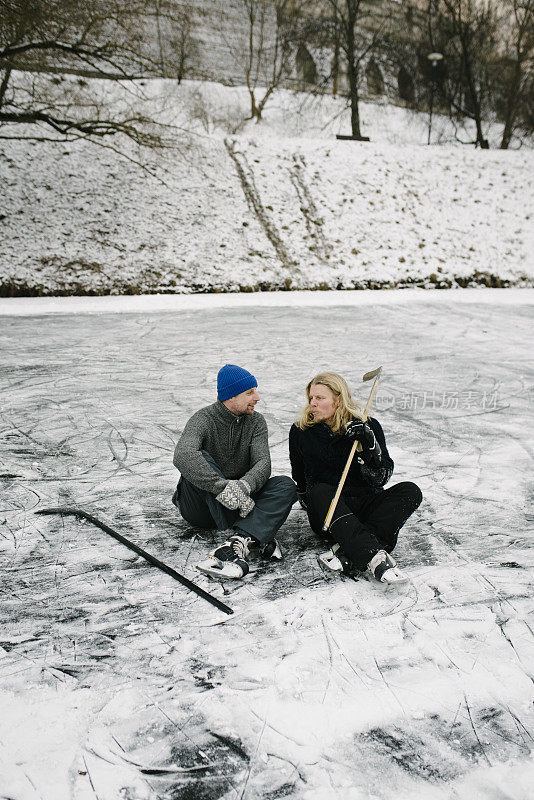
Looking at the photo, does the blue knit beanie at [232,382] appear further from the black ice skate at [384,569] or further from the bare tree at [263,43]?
the bare tree at [263,43]

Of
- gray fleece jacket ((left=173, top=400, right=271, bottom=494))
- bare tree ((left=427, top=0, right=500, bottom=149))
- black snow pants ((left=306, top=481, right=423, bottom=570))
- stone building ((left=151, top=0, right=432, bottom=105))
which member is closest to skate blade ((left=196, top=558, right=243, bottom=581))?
gray fleece jacket ((left=173, top=400, right=271, bottom=494))

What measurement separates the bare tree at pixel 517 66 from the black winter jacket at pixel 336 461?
26.2 meters

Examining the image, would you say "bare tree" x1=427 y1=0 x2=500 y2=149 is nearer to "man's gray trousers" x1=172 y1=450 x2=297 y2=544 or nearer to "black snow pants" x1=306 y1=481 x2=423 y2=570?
"black snow pants" x1=306 y1=481 x2=423 y2=570

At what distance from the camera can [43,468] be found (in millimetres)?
4242

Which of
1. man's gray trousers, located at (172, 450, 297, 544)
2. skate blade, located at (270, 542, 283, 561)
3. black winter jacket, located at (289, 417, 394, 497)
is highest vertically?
black winter jacket, located at (289, 417, 394, 497)

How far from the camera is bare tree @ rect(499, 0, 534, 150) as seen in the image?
83.3 feet

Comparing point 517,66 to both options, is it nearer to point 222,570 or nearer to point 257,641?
point 222,570

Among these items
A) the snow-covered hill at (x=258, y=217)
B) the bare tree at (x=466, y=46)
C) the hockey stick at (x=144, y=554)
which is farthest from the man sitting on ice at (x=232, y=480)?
the bare tree at (x=466, y=46)

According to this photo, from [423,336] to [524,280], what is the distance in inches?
359

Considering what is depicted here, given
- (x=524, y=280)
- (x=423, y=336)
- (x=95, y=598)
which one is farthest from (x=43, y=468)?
(x=524, y=280)

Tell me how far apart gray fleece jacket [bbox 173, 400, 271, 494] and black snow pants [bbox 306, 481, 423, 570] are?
32 centimetres

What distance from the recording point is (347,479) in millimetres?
3238

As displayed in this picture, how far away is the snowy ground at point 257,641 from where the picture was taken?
6.11ft

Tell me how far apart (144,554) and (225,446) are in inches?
26.9
